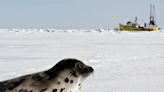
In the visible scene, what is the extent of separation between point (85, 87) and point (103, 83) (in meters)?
0.46

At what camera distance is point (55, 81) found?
2213mm

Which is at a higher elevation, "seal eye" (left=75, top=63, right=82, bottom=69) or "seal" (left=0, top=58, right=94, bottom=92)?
"seal eye" (left=75, top=63, right=82, bottom=69)

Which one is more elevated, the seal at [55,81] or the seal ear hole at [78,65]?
Answer: the seal ear hole at [78,65]

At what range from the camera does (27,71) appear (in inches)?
234

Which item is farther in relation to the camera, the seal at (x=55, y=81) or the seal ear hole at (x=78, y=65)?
the seal ear hole at (x=78, y=65)

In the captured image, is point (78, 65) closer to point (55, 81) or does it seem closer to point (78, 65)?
point (78, 65)

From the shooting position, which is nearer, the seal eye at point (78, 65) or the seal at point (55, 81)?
the seal at point (55, 81)

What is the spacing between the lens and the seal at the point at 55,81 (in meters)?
2.21

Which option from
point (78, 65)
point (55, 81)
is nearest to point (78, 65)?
point (78, 65)

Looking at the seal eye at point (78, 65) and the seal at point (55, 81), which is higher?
the seal eye at point (78, 65)

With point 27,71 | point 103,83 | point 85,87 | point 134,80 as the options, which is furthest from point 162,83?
point 27,71

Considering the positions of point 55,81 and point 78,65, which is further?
point 78,65

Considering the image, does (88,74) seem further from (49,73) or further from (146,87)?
(146,87)

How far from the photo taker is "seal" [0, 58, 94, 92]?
7.25ft
